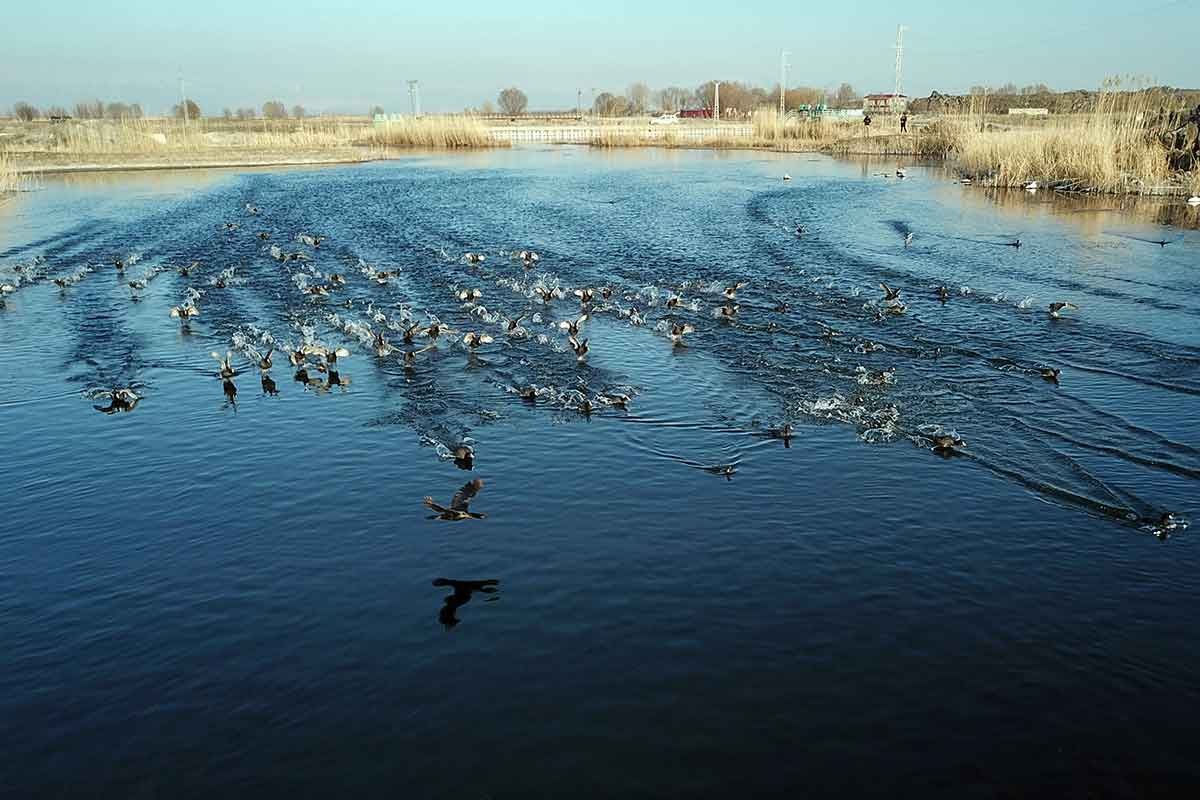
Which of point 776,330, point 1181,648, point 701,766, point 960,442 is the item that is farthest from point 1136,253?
point 701,766

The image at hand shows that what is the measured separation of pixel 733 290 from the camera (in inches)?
746

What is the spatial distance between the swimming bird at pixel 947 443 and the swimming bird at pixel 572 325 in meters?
7.16


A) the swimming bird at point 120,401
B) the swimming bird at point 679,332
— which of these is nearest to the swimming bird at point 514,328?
the swimming bird at point 679,332

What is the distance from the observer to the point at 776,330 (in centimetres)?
1669

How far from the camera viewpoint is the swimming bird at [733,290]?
62.1 ft

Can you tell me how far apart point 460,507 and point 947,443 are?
6.27 meters

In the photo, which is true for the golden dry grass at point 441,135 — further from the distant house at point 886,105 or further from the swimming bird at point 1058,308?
the swimming bird at point 1058,308

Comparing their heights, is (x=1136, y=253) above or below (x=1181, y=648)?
above

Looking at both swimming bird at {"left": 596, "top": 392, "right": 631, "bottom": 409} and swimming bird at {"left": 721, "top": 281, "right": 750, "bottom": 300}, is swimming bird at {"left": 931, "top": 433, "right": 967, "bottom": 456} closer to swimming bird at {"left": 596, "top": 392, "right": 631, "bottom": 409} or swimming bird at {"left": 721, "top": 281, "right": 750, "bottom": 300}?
swimming bird at {"left": 596, "top": 392, "right": 631, "bottom": 409}

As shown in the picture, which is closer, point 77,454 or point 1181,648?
point 1181,648

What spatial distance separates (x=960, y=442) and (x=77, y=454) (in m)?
11.6

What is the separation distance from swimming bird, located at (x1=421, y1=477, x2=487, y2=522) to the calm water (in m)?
0.25

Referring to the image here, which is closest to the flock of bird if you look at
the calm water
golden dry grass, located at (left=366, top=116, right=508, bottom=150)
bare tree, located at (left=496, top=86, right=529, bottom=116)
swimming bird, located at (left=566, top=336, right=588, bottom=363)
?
swimming bird, located at (left=566, top=336, right=588, bottom=363)

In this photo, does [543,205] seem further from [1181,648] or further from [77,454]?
[1181,648]
